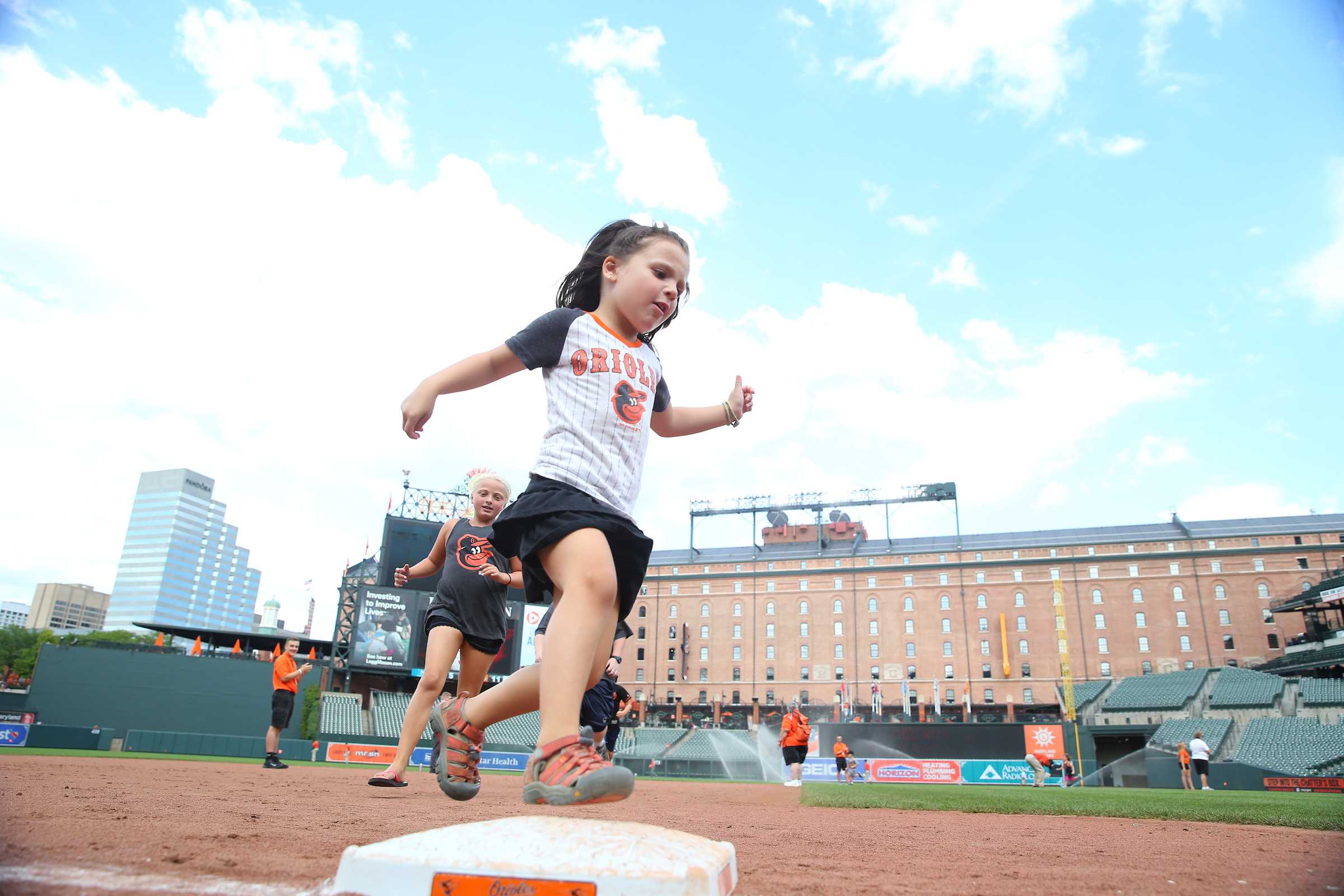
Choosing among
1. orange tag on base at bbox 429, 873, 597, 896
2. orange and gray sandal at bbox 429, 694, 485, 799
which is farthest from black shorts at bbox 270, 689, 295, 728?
orange tag on base at bbox 429, 873, 597, 896

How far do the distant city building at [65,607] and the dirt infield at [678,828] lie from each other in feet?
514

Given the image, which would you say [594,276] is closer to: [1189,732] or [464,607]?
[464,607]

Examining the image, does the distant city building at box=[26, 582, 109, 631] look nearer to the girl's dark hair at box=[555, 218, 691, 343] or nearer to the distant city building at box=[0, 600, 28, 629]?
the distant city building at box=[0, 600, 28, 629]

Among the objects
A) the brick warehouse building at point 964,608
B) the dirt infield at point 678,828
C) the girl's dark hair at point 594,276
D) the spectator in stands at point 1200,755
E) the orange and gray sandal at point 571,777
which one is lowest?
the spectator in stands at point 1200,755

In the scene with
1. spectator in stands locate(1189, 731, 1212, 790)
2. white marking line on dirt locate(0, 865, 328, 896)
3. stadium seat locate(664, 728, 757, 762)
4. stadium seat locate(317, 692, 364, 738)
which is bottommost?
stadium seat locate(664, 728, 757, 762)

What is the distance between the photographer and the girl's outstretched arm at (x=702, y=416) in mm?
3334

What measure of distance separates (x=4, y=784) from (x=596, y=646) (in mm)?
3848

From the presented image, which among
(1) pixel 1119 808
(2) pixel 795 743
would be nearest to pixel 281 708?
(1) pixel 1119 808

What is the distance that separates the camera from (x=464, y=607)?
5031mm

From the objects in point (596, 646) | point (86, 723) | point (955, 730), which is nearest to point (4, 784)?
point (596, 646)

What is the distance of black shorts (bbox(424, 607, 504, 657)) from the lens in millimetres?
5027

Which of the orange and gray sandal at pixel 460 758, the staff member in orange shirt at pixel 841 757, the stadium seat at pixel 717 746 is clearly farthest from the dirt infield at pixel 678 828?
the stadium seat at pixel 717 746

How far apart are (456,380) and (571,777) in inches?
53.5

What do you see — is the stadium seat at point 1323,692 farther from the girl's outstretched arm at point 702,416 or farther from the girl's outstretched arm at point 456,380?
the girl's outstretched arm at point 456,380
